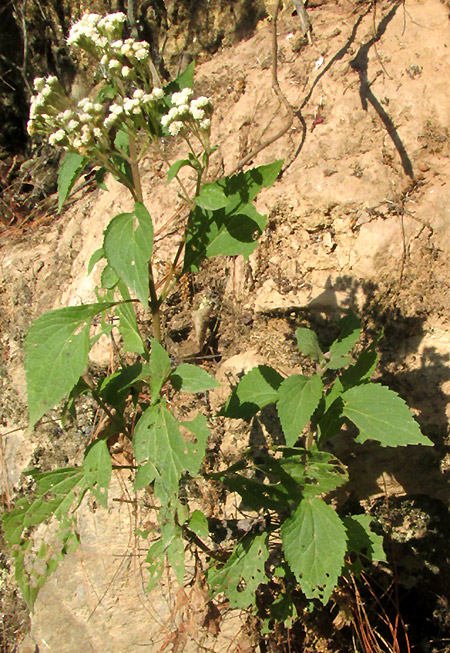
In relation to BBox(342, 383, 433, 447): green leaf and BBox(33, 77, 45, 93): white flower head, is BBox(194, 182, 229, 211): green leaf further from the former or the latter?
BBox(342, 383, 433, 447): green leaf

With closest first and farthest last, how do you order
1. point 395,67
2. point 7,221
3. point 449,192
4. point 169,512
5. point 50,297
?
point 169,512
point 449,192
point 395,67
point 50,297
point 7,221

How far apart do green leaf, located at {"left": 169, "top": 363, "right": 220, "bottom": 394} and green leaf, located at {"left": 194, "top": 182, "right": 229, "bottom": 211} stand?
59 centimetres

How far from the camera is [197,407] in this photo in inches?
122

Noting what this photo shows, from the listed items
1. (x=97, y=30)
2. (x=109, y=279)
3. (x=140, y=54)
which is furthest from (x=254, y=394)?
(x=97, y=30)

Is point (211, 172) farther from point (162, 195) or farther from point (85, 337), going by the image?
point (85, 337)

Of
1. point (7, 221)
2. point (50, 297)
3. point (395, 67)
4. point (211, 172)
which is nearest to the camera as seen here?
point (395, 67)

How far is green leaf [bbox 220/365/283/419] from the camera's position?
7.67ft

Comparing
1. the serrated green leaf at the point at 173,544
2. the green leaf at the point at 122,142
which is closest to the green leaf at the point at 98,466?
the serrated green leaf at the point at 173,544

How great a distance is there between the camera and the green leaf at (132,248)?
1776 millimetres

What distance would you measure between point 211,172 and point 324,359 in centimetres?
169

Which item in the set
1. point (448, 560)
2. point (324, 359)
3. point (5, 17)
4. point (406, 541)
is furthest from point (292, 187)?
point (5, 17)

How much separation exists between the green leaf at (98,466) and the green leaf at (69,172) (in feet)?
3.11

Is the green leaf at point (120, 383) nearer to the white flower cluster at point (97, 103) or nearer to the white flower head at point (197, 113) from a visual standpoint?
the white flower cluster at point (97, 103)

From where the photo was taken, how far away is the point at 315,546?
2166 millimetres
